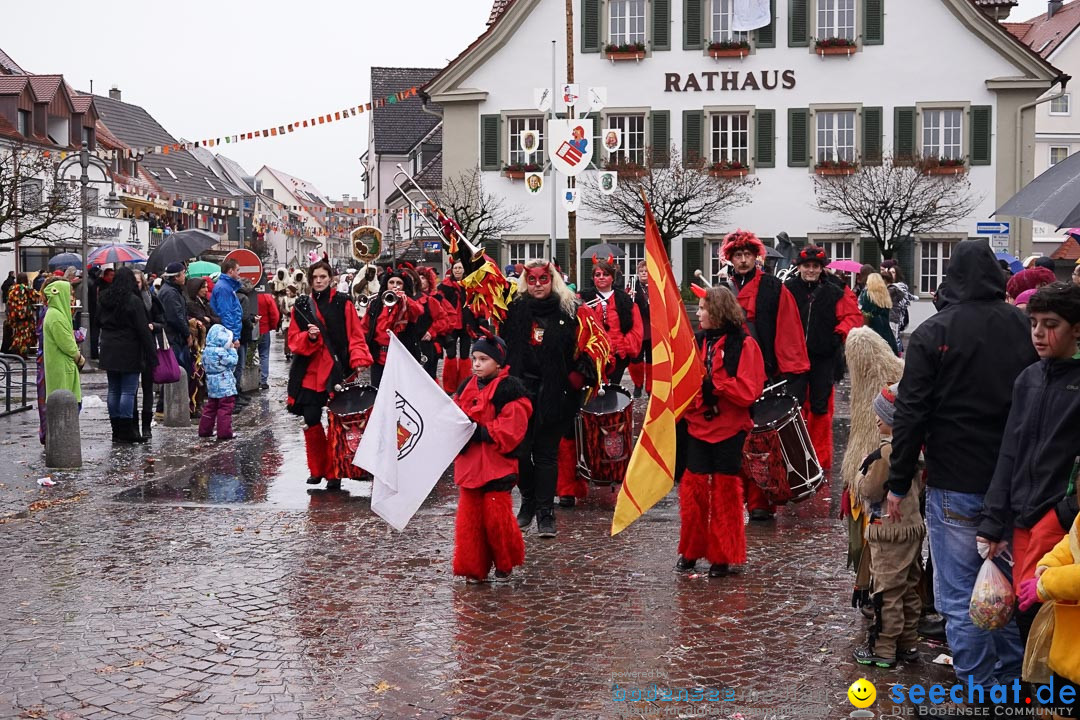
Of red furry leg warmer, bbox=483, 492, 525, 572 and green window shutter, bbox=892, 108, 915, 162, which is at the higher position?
green window shutter, bbox=892, 108, 915, 162

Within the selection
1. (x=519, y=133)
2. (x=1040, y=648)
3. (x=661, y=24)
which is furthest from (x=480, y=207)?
(x=1040, y=648)

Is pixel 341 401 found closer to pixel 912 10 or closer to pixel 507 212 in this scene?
pixel 507 212

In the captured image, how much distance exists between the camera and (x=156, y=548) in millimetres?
8195

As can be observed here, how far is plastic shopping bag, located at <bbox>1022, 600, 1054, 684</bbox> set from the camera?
13.6ft

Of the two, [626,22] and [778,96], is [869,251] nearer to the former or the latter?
[778,96]

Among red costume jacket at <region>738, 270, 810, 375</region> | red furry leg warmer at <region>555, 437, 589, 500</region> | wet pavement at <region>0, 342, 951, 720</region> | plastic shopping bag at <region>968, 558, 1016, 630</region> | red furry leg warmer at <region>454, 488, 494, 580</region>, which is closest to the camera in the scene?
plastic shopping bag at <region>968, 558, 1016, 630</region>

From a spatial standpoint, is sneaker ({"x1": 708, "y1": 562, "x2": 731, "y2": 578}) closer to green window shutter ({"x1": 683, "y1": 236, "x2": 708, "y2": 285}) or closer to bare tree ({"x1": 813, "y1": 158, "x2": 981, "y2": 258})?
bare tree ({"x1": 813, "y1": 158, "x2": 981, "y2": 258})

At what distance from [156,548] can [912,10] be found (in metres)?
29.0

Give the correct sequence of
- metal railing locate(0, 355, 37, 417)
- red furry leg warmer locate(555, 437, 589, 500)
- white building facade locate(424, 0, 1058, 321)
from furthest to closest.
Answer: white building facade locate(424, 0, 1058, 321), metal railing locate(0, 355, 37, 417), red furry leg warmer locate(555, 437, 589, 500)

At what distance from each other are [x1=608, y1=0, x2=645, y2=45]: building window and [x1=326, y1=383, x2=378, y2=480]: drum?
24.7m

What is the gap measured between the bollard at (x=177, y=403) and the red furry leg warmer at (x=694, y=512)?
848 centimetres

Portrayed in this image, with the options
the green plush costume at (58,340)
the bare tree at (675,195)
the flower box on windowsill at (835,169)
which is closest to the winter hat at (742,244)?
the green plush costume at (58,340)

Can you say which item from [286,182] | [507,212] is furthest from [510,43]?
[286,182]

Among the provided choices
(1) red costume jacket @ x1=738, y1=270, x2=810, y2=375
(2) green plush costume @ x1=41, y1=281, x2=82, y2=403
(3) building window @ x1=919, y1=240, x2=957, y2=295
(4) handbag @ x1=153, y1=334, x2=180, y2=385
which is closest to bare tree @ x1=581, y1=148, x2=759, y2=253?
(3) building window @ x1=919, y1=240, x2=957, y2=295
